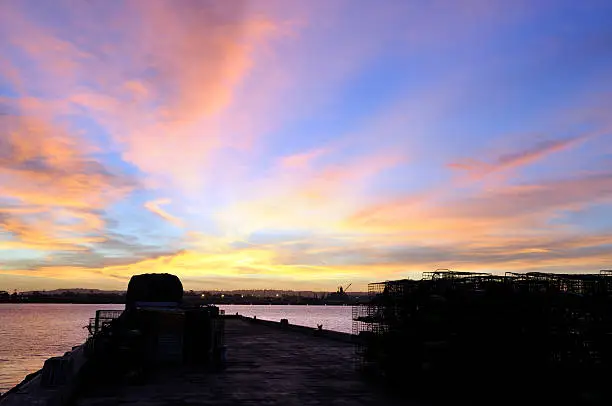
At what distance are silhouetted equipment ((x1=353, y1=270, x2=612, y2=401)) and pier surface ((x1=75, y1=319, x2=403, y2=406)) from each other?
120 inches

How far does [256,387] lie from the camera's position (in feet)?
95.6

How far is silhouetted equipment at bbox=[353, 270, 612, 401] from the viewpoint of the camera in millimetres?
A: 24375

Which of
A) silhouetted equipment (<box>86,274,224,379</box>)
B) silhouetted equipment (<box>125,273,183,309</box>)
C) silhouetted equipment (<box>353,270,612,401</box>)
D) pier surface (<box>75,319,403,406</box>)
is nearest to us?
silhouetted equipment (<box>353,270,612,401</box>)

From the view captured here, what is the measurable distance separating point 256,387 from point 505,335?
12.6 metres

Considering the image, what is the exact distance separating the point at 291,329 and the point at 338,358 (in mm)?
42513

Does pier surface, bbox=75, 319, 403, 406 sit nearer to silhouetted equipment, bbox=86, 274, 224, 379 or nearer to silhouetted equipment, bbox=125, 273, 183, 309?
silhouetted equipment, bbox=86, 274, 224, 379

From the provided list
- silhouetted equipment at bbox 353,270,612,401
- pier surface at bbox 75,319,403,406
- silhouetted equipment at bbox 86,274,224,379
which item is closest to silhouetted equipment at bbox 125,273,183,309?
silhouetted equipment at bbox 86,274,224,379

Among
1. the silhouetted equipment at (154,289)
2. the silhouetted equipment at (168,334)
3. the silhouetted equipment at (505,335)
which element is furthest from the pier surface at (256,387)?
the silhouetted equipment at (154,289)

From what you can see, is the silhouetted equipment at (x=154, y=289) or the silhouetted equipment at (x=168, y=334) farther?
the silhouetted equipment at (x=154, y=289)

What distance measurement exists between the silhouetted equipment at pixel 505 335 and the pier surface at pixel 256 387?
120 inches

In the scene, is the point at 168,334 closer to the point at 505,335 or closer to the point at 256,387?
the point at 256,387

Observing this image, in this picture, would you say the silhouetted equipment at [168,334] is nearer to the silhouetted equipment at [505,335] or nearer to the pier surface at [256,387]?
the pier surface at [256,387]

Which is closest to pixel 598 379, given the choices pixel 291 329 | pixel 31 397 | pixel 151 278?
pixel 31 397

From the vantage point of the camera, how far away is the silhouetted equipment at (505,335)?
2438 cm
